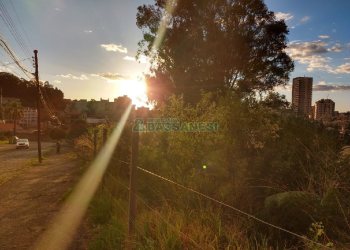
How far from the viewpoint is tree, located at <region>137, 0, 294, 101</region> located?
24109 millimetres

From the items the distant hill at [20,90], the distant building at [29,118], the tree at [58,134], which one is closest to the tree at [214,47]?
the tree at [58,134]

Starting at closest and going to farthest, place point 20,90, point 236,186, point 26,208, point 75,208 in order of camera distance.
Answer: point 236,186 < point 75,208 < point 26,208 < point 20,90

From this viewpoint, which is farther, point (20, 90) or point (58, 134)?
point (20, 90)

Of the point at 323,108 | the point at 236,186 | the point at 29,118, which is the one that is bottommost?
the point at 29,118

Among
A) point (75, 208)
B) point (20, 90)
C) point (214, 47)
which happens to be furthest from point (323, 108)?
point (20, 90)

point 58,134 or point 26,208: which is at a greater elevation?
point 26,208

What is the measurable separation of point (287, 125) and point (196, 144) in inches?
107

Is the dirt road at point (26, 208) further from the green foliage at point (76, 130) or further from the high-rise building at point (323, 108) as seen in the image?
the green foliage at point (76, 130)

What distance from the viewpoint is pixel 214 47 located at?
2397cm

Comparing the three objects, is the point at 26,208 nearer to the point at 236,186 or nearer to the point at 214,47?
the point at 236,186

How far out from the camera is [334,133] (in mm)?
9789

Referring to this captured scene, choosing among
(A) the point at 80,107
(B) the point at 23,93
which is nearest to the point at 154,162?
(A) the point at 80,107

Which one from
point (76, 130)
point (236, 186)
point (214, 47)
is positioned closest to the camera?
point (236, 186)

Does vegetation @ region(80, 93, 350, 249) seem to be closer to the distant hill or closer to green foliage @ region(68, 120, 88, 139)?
green foliage @ region(68, 120, 88, 139)
